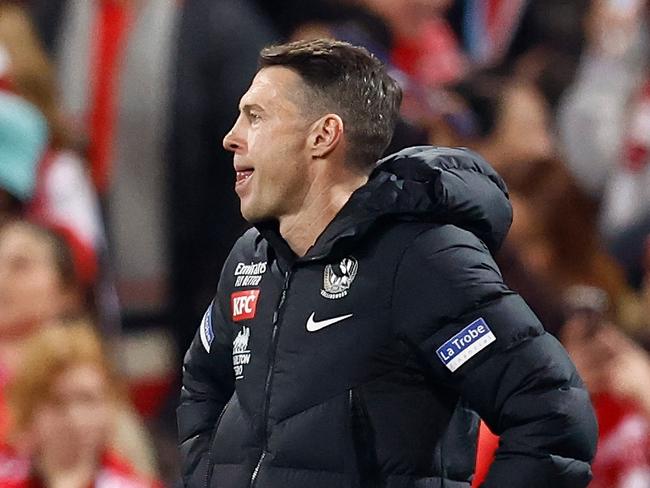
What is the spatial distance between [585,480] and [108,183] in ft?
12.6

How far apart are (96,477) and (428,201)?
2.27 metres

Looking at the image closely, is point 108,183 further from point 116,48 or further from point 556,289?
point 556,289

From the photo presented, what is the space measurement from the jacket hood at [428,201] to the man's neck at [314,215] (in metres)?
0.03

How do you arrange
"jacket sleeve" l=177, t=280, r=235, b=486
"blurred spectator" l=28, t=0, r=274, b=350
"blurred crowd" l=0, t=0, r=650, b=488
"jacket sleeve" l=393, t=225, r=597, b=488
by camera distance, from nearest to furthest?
"jacket sleeve" l=393, t=225, r=597, b=488 < "jacket sleeve" l=177, t=280, r=235, b=486 < "blurred crowd" l=0, t=0, r=650, b=488 < "blurred spectator" l=28, t=0, r=274, b=350

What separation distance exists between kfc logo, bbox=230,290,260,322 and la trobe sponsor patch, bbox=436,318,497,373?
397 mm

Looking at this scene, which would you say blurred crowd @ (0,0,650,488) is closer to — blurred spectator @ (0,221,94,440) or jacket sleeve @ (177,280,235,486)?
blurred spectator @ (0,221,94,440)

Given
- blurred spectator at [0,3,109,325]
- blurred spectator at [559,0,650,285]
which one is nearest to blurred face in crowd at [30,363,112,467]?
blurred spectator at [0,3,109,325]

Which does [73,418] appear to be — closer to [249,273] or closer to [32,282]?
[32,282]

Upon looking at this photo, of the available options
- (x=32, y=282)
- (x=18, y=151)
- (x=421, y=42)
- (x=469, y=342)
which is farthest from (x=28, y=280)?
(x=469, y=342)

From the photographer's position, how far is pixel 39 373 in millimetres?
5152

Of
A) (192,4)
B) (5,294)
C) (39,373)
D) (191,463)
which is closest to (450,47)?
(192,4)

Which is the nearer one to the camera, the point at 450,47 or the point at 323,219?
the point at 323,219

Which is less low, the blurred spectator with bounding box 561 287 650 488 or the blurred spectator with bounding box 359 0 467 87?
the blurred spectator with bounding box 359 0 467 87

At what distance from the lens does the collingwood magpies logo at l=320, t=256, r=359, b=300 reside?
120 inches
